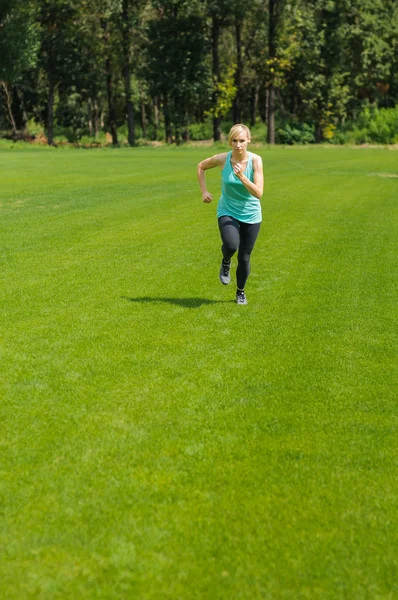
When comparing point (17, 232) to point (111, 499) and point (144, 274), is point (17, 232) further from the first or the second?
point (111, 499)

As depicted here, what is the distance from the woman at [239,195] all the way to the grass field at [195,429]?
33.7 inches

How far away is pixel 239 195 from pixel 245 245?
658 millimetres

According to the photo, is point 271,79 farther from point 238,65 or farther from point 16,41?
point 16,41

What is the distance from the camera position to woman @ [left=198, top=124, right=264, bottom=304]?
324 inches

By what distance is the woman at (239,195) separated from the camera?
8.24m

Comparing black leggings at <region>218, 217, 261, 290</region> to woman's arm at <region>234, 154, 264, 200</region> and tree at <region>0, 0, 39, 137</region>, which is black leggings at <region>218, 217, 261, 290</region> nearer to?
woman's arm at <region>234, 154, 264, 200</region>

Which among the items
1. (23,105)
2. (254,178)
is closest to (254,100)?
(23,105)

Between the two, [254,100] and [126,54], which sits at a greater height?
[126,54]

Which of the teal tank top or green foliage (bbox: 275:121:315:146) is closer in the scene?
the teal tank top

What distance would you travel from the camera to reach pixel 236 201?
348 inches

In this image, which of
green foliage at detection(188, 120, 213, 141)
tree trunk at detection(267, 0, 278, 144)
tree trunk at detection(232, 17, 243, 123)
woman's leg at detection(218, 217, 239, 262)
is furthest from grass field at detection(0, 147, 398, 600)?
green foliage at detection(188, 120, 213, 141)

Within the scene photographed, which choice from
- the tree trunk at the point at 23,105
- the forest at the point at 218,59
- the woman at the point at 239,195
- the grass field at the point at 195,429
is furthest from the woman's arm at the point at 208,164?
the tree trunk at the point at 23,105

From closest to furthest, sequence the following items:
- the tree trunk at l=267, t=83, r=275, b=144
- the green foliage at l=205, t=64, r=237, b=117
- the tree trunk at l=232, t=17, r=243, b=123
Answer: the tree trunk at l=267, t=83, r=275, b=144
the green foliage at l=205, t=64, r=237, b=117
the tree trunk at l=232, t=17, r=243, b=123

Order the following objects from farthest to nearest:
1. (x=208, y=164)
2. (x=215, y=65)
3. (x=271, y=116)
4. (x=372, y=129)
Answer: (x=215, y=65)
(x=271, y=116)
(x=372, y=129)
(x=208, y=164)
